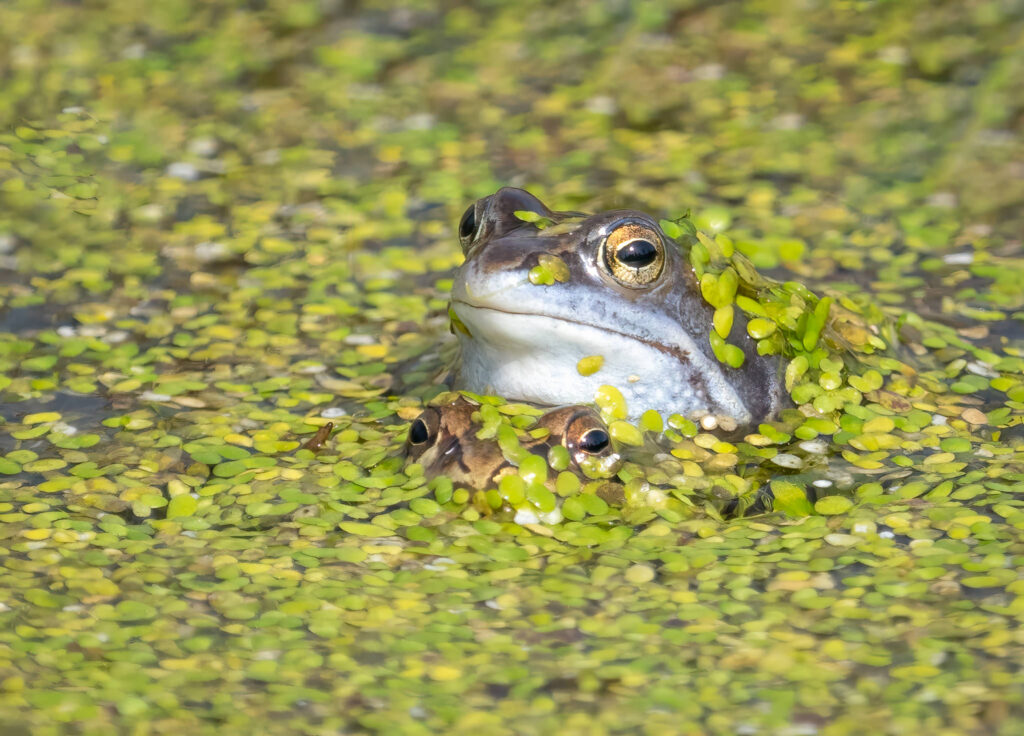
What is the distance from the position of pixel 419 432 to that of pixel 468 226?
101 cm

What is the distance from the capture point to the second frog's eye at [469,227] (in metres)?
5.90

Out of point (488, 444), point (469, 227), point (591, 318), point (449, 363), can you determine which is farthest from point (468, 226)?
point (488, 444)

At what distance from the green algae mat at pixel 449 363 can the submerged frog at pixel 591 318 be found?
141 mm

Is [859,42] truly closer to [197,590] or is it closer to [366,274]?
[366,274]

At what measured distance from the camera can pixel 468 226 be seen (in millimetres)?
5934

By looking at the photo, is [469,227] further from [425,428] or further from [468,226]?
[425,428]

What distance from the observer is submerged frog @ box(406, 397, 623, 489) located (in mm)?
5328

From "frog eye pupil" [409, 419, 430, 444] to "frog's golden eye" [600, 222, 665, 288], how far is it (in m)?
1.04

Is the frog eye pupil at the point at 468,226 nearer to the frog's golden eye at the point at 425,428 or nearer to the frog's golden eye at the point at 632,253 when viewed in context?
the frog's golden eye at the point at 632,253

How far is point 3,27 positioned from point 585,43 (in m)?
4.93

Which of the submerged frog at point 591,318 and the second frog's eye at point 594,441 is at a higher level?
the submerged frog at point 591,318

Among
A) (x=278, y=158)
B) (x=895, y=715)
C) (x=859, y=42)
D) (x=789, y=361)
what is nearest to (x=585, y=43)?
(x=859, y=42)

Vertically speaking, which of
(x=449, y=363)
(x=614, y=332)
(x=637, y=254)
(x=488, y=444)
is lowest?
(x=449, y=363)

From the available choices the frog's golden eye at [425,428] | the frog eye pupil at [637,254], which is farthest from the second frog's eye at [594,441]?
the frog eye pupil at [637,254]
